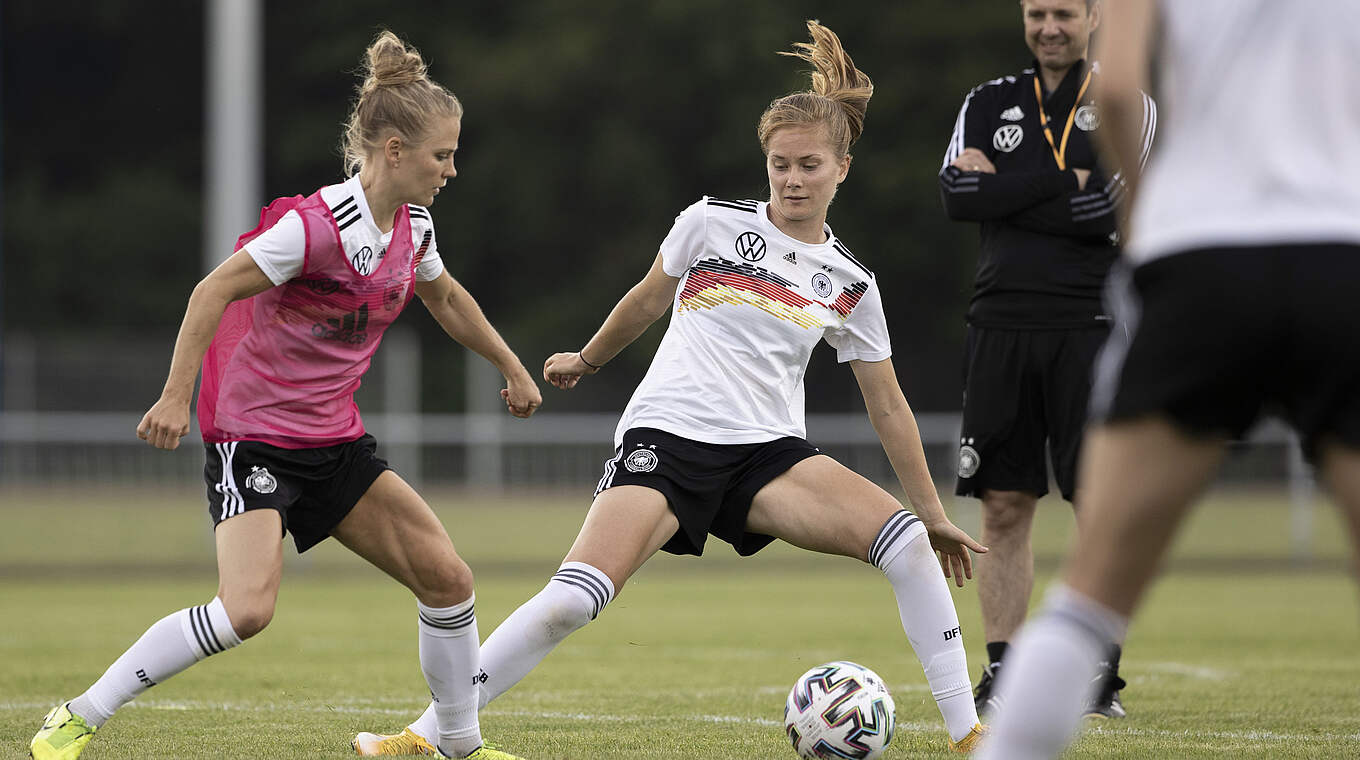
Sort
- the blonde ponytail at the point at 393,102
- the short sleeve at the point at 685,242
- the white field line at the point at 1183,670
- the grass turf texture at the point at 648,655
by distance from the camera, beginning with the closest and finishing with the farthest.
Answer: the blonde ponytail at the point at 393,102
the short sleeve at the point at 685,242
the grass turf texture at the point at 648,655
the white field line at the point at 1183,670

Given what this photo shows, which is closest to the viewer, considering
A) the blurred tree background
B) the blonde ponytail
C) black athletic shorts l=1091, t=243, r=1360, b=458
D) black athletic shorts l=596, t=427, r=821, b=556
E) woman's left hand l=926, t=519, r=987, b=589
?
black athletic shorts l=1091, t=243, r=1360, b=458

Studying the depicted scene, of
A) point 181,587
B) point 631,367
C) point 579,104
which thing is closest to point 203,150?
point 579,104

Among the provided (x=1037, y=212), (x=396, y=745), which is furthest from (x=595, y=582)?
(x=1037, y=212)

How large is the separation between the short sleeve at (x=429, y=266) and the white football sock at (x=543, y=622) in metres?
0.95

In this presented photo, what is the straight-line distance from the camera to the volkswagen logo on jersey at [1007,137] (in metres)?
5.64

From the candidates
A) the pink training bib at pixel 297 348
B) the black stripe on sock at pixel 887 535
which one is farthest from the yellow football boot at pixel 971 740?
the pink training bib at pixel 297 348

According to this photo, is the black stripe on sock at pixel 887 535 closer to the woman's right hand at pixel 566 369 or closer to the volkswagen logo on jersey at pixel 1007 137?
the woman's right hand at pixel 566 369

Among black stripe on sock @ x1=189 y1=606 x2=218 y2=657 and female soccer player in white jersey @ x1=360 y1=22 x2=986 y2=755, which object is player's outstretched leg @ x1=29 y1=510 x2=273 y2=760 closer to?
black stripe on sock @ x1=189 y1=606 x2=218 y2=657

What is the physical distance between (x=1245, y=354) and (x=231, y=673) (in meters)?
5.56

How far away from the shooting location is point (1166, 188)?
8.25 ft

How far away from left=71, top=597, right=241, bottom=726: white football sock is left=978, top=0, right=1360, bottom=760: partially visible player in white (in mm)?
2251

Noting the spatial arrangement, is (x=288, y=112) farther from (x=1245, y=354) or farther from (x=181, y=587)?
(x=1245, y=354)

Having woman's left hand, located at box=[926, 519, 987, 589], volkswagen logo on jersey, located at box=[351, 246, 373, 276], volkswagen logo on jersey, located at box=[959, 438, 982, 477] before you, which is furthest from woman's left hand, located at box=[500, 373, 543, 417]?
volkswagen logo on jersey, located at box=[959, 438, 982, 477]

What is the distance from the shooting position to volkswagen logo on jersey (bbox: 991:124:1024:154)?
564 centimetres
